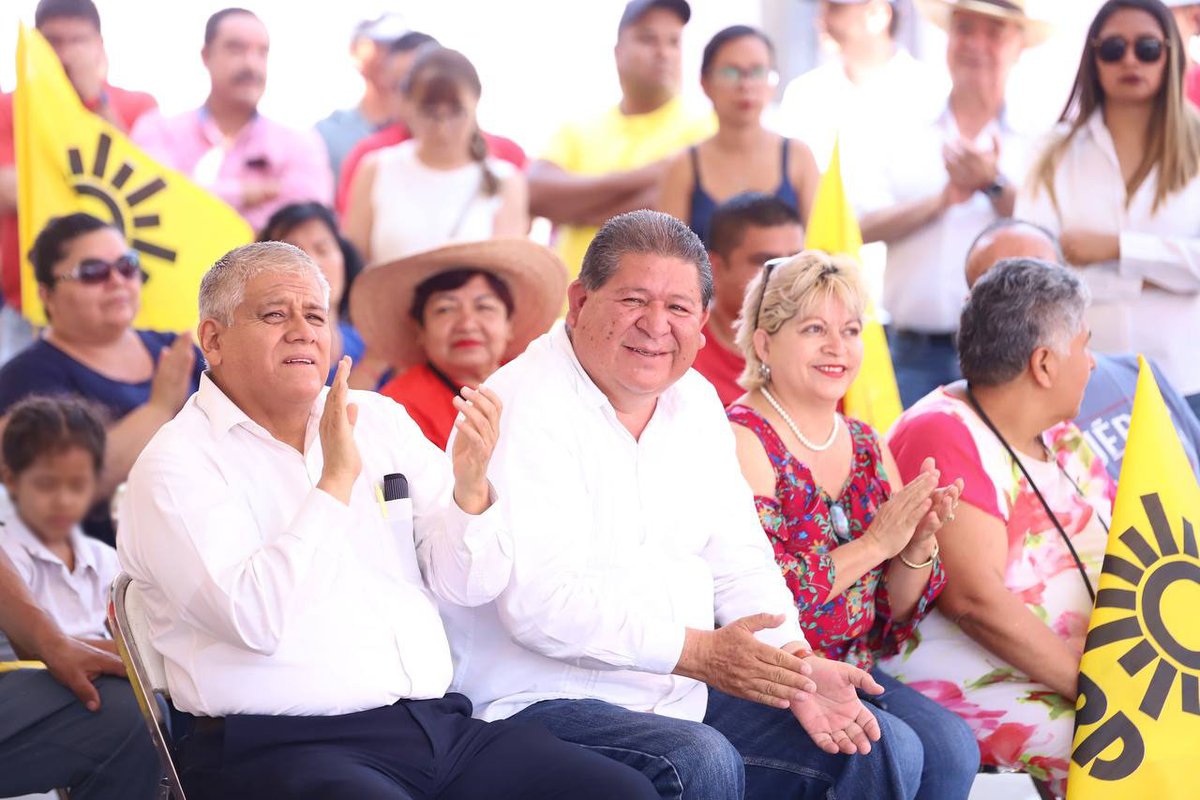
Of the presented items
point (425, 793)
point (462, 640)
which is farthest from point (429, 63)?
point (425, 793)

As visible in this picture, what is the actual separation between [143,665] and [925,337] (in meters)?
3.12

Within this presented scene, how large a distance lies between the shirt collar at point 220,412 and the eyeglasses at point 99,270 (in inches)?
60.7

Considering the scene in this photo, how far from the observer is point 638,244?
292 centimetres

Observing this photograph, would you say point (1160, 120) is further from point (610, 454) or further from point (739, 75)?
point (610, 454)

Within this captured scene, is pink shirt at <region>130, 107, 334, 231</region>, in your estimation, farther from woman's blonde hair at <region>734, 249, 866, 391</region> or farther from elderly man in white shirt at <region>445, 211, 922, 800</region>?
elderly man in white shirt at <region>445, 211, 922, 800</region>

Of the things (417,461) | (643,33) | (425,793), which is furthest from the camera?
(643,33)

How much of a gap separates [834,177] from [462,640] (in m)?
2.11

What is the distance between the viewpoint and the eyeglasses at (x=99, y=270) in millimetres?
4082

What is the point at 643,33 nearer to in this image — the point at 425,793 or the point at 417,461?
the point at 417,461

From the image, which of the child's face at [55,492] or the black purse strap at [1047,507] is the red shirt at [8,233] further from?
the black purse strap at [1047,507]

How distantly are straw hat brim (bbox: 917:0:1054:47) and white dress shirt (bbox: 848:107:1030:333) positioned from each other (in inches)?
12.0

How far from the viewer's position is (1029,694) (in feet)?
10.9

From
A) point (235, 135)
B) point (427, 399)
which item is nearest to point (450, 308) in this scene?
point (427, 399)

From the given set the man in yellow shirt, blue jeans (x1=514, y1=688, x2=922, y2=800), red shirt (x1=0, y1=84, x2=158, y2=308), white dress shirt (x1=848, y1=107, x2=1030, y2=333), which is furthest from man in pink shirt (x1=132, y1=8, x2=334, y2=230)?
blue jeans (x1=514, y1=688, x2=922, y2=800)
